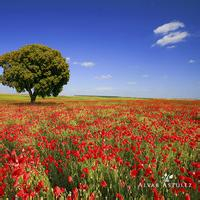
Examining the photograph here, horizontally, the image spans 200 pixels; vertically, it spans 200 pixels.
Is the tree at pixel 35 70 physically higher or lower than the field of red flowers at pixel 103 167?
higher

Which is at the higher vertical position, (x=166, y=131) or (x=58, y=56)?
(x=58, y=56)

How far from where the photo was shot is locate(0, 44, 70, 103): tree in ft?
122

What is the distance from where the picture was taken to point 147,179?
143 inches

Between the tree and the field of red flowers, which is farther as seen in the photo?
the tree

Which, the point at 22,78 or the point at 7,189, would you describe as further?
the point at 22,78

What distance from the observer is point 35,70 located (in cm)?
3775

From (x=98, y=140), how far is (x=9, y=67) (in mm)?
36424

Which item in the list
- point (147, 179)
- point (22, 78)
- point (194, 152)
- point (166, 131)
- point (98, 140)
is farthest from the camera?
point (22, 78)

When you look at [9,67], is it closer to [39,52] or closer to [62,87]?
[39,52]

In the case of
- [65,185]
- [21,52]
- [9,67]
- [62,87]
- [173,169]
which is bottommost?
[65,185]

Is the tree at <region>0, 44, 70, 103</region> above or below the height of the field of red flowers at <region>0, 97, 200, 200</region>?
above

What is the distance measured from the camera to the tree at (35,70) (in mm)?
37281

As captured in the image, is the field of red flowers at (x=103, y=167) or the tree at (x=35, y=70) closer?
the field of red flowers at (x=103, y=167)

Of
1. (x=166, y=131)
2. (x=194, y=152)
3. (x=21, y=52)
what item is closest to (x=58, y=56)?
(x=21, y=52)
